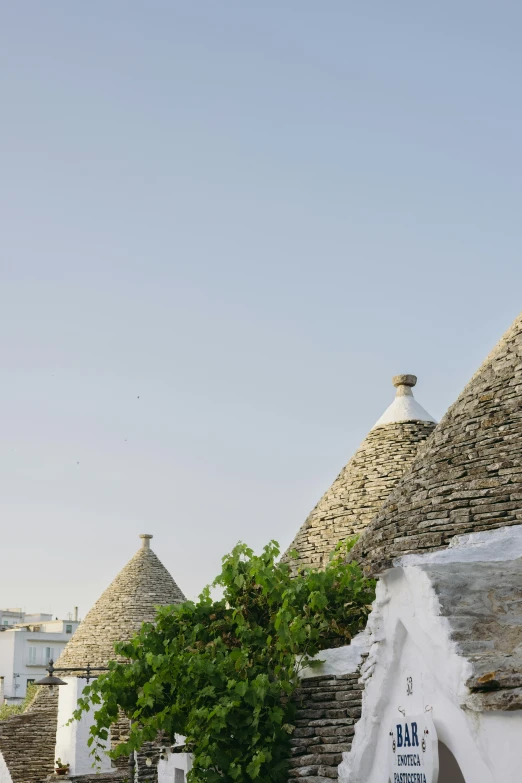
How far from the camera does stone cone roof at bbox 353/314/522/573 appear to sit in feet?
28.8

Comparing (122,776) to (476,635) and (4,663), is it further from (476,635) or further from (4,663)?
(4,663)

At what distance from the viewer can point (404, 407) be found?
14.8m

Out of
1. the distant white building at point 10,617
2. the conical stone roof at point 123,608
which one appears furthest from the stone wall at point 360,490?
the distant white building at point 10,617

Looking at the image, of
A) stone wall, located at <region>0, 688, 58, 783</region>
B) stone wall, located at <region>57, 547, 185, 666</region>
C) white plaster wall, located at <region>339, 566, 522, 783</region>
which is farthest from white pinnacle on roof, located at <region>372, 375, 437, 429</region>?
stone wall, located at <region>0, 688, 58, 783</region>

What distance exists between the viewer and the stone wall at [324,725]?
7855 millimetres

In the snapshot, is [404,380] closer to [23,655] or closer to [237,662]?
[237,662]

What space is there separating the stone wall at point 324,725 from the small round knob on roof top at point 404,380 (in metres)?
6.92

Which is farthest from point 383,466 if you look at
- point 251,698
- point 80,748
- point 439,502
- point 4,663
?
point 4,663

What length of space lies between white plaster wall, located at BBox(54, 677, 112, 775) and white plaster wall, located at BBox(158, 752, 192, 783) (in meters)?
5.89

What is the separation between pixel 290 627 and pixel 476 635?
9.61 feet

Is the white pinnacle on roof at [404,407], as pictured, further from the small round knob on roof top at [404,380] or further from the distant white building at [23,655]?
the distant white building at [23,655]

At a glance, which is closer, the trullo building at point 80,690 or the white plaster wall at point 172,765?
the white plaster wall at point 172,765

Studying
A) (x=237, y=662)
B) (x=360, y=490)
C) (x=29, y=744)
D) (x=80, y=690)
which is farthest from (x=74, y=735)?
(x=237, y=662)

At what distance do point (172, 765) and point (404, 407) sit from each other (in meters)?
5.67
